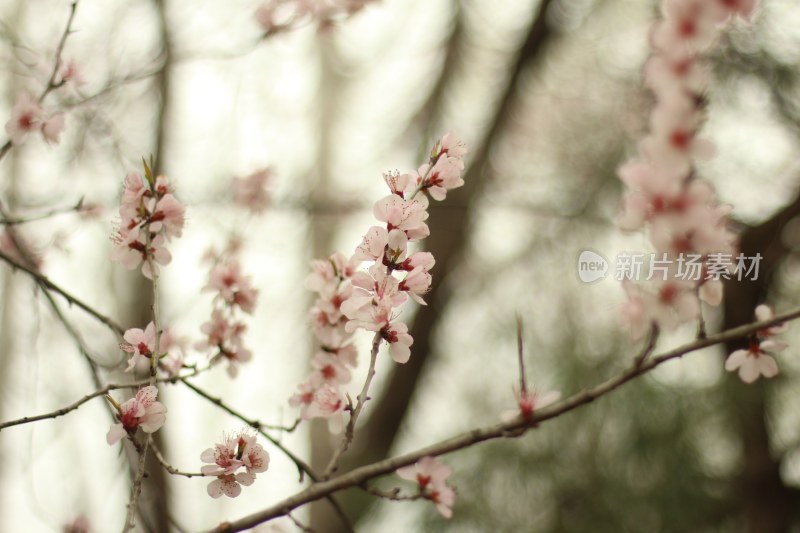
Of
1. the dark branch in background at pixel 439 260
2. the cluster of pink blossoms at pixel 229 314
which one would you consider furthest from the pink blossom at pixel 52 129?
the dark branch in background at pixel 439 260

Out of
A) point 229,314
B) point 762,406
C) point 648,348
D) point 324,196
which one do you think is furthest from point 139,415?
point 324,196

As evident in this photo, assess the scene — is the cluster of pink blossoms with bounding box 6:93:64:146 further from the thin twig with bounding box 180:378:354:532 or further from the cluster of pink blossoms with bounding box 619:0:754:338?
the cluster of pink blossoms with bounding box 619:0:754:338

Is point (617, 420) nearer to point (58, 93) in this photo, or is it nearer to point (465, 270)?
point (465, 270)

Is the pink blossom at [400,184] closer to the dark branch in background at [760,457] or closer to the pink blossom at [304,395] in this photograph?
the pink blossom at [304,395]

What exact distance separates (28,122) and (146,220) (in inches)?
14.1

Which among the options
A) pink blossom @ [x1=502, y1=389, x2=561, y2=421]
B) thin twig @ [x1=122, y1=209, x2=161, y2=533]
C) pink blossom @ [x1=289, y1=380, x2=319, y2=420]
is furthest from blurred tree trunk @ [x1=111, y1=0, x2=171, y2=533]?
pink blossom @ [x1=502, y1=389, x2=561, y2=421]

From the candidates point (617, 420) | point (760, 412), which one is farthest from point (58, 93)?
point (760, 412)

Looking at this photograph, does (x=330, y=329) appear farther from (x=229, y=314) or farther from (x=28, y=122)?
(x=28, y=122)

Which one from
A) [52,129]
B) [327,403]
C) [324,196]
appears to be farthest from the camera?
[324,196]

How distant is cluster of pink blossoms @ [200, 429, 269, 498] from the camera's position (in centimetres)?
69

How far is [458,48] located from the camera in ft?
7.34

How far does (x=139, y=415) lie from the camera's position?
0.68 metres

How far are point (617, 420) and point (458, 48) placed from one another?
126 cm

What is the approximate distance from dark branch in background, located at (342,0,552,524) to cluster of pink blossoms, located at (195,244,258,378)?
1.00 m
